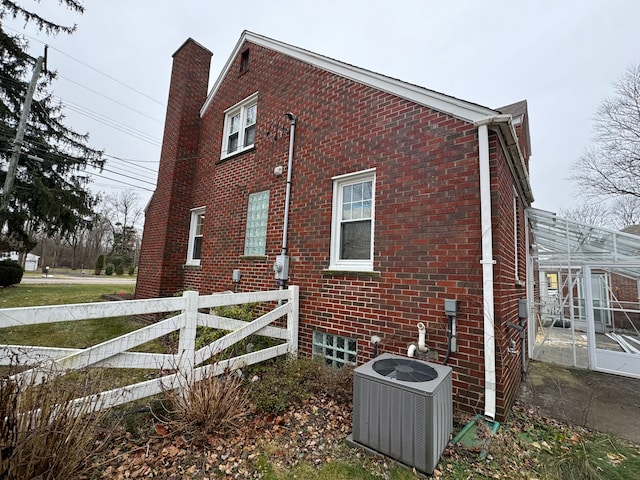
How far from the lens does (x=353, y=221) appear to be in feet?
16.1

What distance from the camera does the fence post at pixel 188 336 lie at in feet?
10.6

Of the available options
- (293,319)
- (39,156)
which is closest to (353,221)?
(293,319)

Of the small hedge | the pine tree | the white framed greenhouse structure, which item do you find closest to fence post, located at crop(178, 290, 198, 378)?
the white framed greenhouse structure

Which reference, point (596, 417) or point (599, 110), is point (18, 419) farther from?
point (599, 110)

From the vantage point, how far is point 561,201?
116 feet

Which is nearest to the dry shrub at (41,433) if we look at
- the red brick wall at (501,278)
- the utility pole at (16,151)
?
the red brick wall at (501,278)

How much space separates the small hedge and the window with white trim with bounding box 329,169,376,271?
17291 mm

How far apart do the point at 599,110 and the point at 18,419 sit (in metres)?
24.3

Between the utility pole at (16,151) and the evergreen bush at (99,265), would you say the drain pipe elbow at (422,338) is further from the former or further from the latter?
the evergreen bush at (99,265)

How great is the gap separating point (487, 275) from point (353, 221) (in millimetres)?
2286

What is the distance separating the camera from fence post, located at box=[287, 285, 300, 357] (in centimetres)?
499

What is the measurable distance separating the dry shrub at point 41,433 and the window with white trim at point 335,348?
131 inches

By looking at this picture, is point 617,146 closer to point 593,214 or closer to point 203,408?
point 593,214

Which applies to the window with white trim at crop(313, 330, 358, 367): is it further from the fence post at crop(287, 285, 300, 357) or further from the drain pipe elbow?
the drain pipe elbow
